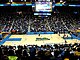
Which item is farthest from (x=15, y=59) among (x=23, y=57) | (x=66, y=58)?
(x=66, y=58)

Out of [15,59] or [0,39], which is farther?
[0,39]

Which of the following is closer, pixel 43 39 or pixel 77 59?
pixel 77 59

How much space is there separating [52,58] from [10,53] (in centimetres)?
381

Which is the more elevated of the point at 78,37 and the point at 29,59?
the point at 29,59

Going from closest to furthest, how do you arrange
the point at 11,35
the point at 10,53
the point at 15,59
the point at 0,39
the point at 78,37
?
the point at 15,59, the point at 10,53, the point at 0,39, the point at 78,37, the point at 11,35

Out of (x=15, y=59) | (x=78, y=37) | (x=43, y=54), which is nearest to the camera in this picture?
(x=15, y=59)

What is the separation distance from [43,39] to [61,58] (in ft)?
97.6

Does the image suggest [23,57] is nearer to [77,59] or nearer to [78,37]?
[77,59]

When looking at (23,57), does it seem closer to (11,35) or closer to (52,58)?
(52,58)

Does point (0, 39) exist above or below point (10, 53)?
below

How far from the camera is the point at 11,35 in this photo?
48.7 m

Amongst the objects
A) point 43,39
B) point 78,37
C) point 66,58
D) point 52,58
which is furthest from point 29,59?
point 78,37

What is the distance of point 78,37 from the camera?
45.6 metres

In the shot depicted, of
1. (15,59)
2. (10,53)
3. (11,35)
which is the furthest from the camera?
(11,35)
